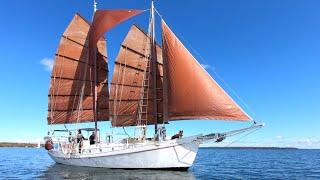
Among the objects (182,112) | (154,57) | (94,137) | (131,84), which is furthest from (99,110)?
(182,112)

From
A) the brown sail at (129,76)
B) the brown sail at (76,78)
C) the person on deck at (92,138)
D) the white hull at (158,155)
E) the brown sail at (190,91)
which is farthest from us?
the brown sail at (76,78)

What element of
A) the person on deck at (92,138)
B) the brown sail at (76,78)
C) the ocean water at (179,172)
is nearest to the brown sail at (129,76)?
the person on deck at (92,138)

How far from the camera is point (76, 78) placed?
146 ft

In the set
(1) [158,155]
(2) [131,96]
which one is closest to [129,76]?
(2) [131,96]

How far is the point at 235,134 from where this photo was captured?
3177cm

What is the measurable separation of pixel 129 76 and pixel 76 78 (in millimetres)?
8370

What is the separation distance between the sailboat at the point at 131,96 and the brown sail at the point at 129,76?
0.30 ft

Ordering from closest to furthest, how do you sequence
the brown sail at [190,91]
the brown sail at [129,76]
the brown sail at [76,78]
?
the brown sail at [190,91], the brown sail at [129,76], the brown sail at [76,78]

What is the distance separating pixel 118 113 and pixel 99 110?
589cm

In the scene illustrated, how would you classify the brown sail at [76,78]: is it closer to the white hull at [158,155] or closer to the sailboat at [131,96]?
the sailboat at [131,96]

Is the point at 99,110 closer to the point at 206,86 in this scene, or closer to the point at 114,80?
the point at 114,80

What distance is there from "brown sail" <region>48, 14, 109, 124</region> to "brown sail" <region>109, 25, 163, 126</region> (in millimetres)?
5597

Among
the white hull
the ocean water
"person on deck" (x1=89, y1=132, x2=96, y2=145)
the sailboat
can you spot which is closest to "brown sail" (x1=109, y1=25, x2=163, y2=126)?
the sailboat

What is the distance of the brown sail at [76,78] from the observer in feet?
146
